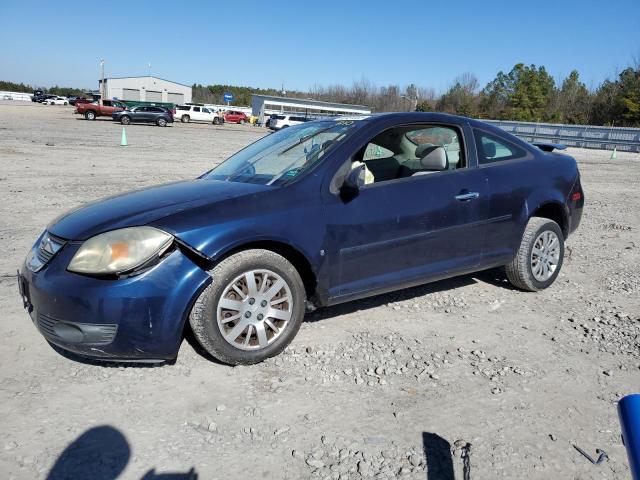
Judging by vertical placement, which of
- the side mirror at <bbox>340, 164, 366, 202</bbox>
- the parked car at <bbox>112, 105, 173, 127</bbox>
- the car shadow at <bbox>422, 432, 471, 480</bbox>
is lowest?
the car shadow at <bbox>422, 432, 471, 480</bbox>

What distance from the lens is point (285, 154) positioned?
4102 mm

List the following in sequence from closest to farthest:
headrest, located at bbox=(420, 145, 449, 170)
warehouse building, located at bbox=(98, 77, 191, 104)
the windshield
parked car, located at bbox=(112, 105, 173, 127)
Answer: the windshield < headrest, located at bbox=(420, 145, 449, 170) < parked car, located at bbox=(112, 105, 173, 127) < warehouse building, located at bbox=(98, 77, 191, 104)

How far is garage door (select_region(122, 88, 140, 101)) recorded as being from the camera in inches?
3233

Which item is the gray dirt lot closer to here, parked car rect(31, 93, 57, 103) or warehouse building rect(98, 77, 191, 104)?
warehouse building rect(98, 77, 191, 104)

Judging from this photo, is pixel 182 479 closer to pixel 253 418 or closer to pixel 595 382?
pixel 253 418

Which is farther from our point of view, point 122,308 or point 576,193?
point 576,193

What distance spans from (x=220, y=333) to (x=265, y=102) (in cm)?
6860

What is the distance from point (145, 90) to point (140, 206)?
291 ft

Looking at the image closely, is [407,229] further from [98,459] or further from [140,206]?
[98,459]

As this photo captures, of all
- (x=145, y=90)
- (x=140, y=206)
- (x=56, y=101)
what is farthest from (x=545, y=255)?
(x=56, y=101)

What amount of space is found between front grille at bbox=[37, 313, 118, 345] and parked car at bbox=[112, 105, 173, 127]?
40399mm

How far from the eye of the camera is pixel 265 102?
226ft

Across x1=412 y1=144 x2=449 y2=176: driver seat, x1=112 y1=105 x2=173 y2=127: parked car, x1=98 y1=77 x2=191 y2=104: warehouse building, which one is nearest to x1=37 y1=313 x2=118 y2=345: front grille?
x1=412 y1=144 x2=449 y2=176: driver seat

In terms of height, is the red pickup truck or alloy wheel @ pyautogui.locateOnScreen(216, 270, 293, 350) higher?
the red pickup truck
